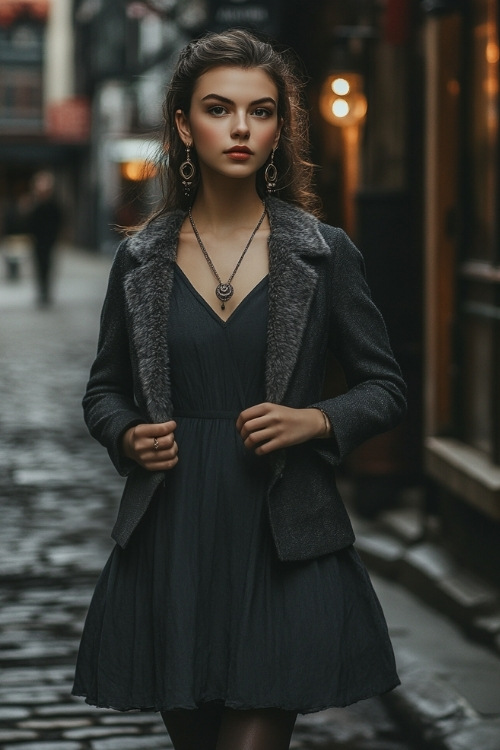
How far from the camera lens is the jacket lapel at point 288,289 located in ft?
9.48

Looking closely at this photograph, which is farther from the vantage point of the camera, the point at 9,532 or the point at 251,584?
the point at 9,532

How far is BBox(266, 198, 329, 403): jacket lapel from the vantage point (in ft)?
9.48

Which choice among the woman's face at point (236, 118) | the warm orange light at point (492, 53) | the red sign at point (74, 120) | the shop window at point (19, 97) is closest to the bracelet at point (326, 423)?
the woman's face at point (236, 118)

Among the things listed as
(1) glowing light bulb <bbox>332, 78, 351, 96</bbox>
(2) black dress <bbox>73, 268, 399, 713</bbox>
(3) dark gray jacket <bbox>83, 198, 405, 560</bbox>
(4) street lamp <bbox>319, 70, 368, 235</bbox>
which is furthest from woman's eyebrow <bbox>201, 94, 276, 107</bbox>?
(1) glowing light bulb <bbox>332, 78, 351, 96</bbox>

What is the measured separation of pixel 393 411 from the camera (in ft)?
9.89

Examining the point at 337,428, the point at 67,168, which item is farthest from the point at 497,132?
the point at 67,168

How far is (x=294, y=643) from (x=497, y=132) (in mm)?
3758

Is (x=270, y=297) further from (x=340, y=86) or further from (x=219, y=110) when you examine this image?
(x=340, y=86)

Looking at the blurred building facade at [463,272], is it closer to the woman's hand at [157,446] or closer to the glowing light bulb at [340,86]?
the glowing light bulb at [340,86]

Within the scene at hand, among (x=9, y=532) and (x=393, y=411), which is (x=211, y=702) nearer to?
(x=393, y=411)

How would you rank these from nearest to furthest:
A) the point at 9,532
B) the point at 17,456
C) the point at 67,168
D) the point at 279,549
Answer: the point at 279,549 → the point at 9,532 → the point at 17,456 → the point at 67,168

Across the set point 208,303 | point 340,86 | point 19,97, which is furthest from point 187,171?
point 19,97

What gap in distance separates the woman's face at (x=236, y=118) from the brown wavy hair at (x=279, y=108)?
0.09 feet

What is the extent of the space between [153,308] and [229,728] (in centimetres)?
81
